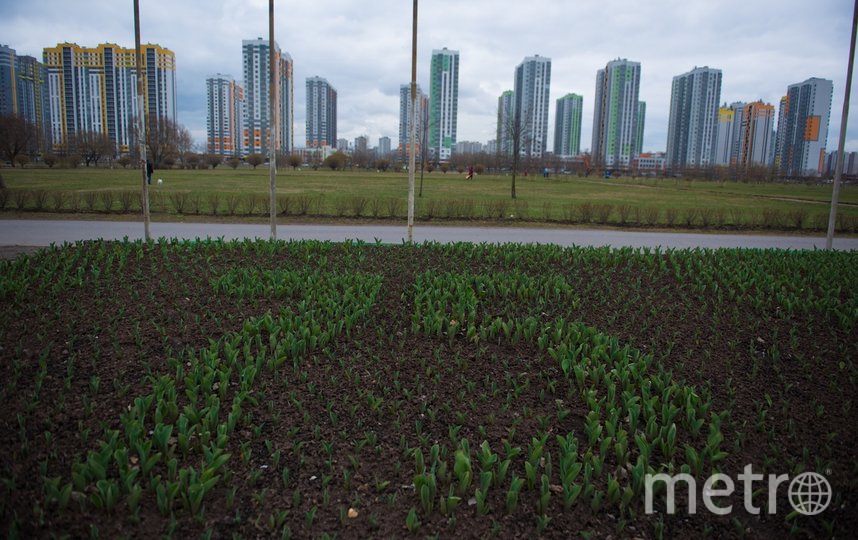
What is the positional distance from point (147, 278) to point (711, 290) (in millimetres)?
6713

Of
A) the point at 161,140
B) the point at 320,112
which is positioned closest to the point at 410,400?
the point at 161,140

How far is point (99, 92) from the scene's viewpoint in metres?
79.1

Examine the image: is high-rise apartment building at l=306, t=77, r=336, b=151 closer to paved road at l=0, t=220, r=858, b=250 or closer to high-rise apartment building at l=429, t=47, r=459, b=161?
high-rise apartment building at l=429, t=47, r=459, b=161

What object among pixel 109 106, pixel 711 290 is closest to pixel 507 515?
pixel 711 290

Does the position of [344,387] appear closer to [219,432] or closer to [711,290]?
[219,432]

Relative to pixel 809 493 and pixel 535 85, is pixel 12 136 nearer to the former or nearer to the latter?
pixel 809 493

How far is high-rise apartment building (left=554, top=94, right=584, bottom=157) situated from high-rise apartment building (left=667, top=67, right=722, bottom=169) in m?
29.2

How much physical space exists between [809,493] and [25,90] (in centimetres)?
8524

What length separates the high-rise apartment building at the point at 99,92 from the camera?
65.6 metres

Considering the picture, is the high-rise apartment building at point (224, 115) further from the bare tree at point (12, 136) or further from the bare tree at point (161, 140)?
the bare tree at point (12, 136)

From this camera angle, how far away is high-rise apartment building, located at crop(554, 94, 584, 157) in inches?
5359

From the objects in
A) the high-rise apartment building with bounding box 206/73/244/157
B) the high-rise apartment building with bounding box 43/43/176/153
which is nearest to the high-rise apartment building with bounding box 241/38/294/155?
the high-rise apartment building with bounding box 206/73/244/157

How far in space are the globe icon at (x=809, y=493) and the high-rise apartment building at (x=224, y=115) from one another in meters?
107

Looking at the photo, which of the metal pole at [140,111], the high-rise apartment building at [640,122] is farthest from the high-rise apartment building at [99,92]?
the high-rise apartment building at [640,122]
